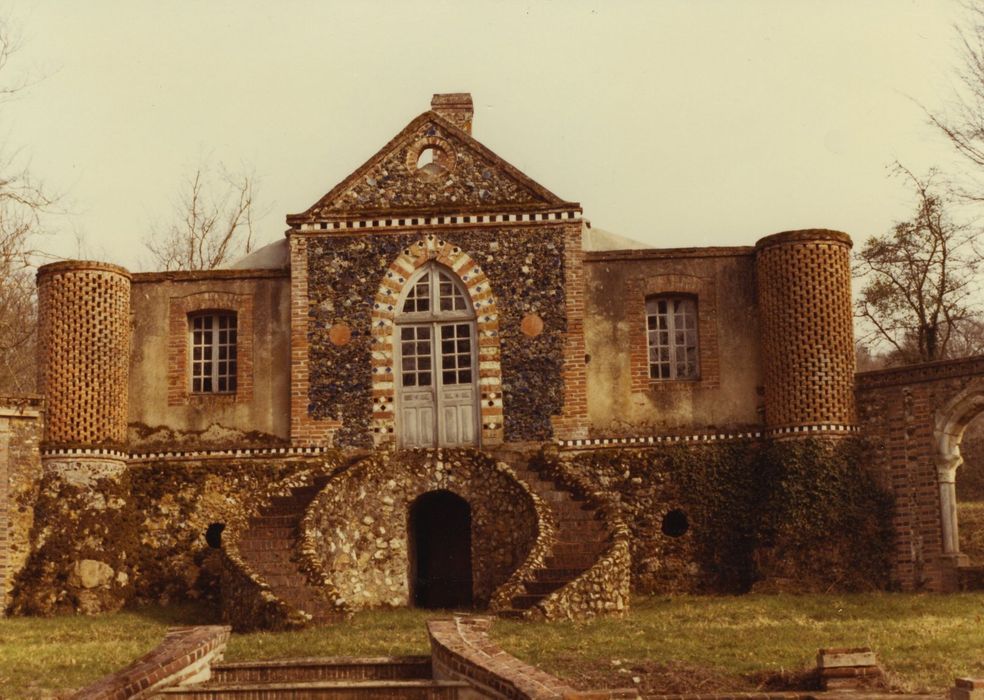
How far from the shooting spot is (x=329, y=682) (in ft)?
43.1

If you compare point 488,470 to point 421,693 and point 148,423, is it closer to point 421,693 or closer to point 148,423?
point 148,423

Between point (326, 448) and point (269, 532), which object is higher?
point (326, 448)

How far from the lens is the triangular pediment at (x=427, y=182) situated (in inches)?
883

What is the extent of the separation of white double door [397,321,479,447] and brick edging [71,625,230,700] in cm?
761

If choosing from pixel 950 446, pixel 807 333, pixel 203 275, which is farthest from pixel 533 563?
Result: pixel 203 275

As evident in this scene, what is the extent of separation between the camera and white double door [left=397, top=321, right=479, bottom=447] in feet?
71.8

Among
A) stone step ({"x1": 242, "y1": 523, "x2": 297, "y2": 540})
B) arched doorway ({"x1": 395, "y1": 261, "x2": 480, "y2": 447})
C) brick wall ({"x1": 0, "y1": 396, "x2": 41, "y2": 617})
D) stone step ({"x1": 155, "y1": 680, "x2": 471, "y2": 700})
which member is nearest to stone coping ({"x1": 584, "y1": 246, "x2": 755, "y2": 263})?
arched doorway ({"x1": 395, "y1": 261, "x2": 480, "y2": 447})

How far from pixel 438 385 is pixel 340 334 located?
1936mm

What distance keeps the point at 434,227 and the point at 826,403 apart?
7.40 meters

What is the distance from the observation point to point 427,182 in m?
22.6

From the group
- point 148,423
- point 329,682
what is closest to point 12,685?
point 329,682

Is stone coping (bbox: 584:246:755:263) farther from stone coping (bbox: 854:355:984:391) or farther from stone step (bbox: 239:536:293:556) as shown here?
stone step (bbox: 239:536:293:556)

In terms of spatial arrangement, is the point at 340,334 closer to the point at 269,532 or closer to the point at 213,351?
the point at 213,351

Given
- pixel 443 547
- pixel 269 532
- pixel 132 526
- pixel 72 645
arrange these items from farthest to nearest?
pixel 443 547
pixel 132 526
pixel 269 532
pixel 72 645
